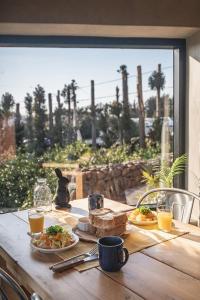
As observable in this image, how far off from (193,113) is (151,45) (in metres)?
0.72

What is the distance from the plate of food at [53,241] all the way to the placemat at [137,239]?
0.09 feet

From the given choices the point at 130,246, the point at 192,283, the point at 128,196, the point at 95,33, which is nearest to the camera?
the point at 192,283

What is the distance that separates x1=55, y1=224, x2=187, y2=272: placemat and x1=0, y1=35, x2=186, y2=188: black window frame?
1528 mm

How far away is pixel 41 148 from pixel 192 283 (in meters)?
1.90

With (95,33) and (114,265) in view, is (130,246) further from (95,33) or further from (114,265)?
(95,33)

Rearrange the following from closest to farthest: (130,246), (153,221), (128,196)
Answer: (130,246)
(153,221)
(128,196)

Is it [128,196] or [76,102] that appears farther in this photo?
[128,196]

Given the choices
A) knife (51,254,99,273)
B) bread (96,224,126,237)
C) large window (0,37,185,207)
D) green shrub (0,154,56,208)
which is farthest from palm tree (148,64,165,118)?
knife (51,254,99,273)

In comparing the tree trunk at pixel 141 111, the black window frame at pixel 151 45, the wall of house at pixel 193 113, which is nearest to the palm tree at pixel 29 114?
the black window frame at pixel 151 45

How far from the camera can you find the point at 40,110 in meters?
2.87

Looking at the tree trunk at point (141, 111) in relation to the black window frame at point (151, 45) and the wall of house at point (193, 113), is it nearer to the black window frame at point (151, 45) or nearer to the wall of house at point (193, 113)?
the black window frame at point (151, 45)

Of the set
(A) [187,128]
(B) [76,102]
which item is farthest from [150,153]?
(B) [76,102]

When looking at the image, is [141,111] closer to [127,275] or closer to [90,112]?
[90,112]

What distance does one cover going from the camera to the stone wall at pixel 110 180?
301cm
